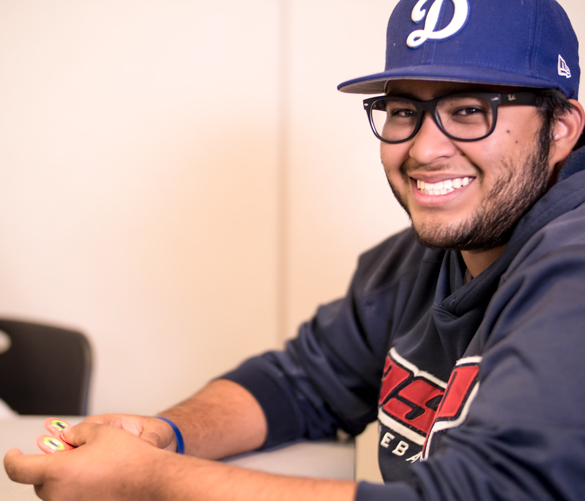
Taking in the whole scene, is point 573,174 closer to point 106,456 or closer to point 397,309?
point 397,309

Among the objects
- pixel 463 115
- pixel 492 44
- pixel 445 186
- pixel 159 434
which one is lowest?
pixel 159 434

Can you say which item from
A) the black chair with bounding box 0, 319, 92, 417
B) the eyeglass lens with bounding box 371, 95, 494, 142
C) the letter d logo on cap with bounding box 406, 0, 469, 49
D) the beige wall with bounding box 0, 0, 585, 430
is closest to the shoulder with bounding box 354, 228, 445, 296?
the eyeglass lens with bounding box 371, 95, 494, 142

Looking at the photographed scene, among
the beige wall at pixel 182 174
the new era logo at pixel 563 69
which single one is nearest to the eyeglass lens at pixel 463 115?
the new era logo at pixel 563 69

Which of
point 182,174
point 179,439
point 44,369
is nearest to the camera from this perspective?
point 179,439

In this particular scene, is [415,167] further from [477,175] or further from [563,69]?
[563,69]

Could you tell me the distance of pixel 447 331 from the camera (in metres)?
0.93

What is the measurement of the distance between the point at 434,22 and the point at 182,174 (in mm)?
1339

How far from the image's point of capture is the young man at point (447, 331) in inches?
24.0

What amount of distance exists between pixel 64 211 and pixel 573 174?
1.83 metres

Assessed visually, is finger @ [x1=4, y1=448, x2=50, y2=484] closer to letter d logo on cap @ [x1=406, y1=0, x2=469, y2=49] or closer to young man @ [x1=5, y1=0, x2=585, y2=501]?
young man @ [x1=5, y1=0, x2=585, y2=501]

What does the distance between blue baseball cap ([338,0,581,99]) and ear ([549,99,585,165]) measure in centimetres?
6

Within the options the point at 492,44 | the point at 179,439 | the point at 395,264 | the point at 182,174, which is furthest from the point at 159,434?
the point at 182,174

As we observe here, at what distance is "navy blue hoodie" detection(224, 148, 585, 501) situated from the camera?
590mm

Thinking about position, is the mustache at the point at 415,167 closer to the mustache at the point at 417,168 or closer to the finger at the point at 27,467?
the mustache at the point at 417,168
